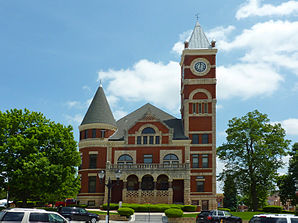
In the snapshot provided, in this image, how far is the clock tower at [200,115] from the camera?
177 ft

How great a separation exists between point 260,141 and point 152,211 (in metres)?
18.4

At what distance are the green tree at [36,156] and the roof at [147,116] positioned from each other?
1470cm

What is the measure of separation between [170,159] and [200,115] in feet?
27.2

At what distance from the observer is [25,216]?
63.8ft

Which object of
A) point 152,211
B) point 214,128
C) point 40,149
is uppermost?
point 214,128

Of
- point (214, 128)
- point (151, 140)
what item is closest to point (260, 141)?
point (214, 128)

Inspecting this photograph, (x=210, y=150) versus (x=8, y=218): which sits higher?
(x=210, y=150)

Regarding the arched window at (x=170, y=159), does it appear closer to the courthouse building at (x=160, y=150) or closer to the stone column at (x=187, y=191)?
the courthouse building at (x=160, y=150)

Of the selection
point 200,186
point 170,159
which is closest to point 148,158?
point 170,159

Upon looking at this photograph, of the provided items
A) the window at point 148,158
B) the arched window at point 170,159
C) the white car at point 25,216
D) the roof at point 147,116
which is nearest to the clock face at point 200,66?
the roof at point 147,116

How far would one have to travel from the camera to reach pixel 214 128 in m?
55.8

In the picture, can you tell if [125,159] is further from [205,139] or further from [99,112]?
[205,139]

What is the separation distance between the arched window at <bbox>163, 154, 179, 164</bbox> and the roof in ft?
9.41

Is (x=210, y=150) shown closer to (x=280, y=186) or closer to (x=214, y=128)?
(x=214, y=128)
